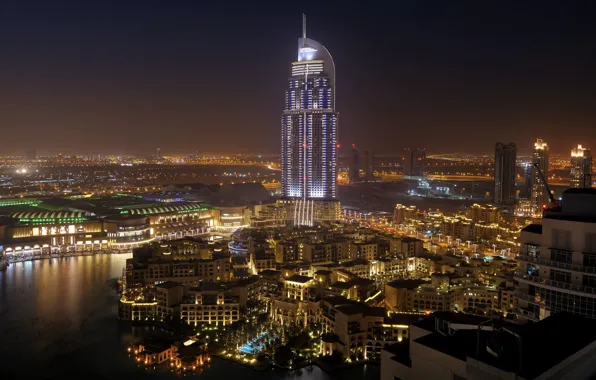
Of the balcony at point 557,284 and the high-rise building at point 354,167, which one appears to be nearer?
the balcony at point 557,284

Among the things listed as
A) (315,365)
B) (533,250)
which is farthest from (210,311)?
(533,250)

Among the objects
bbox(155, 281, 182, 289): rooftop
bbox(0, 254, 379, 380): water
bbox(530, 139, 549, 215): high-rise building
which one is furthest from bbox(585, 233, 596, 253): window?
bbox(530, 139, 549, 215): high-rise building

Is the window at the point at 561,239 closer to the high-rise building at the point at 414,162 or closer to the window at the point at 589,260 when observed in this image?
the window at the point at 589,260

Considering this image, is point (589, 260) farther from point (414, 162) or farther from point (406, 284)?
point (414, 162)

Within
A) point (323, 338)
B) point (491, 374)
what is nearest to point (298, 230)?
point (323, 338)

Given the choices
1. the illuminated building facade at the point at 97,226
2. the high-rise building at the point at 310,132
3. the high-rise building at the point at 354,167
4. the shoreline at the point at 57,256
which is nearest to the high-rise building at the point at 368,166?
the high-rise building at the point at 354,167
